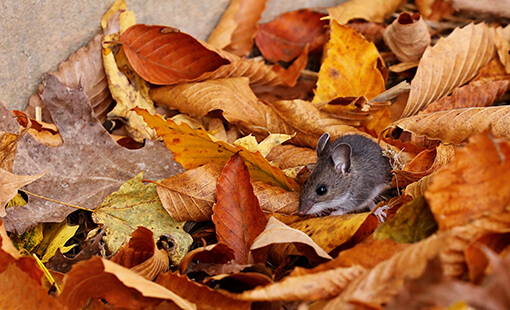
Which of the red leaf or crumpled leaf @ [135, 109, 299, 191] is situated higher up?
the red leaf

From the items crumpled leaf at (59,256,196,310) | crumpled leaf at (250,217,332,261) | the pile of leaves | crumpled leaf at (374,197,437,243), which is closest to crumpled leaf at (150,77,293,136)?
the pile of leaves

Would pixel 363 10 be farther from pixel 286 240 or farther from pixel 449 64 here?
pixel 286 240

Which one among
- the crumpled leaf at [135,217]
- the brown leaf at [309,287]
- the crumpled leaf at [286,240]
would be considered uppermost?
the brown leaf at [309,287]

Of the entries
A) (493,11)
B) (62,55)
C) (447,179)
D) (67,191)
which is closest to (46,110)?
(62,55)

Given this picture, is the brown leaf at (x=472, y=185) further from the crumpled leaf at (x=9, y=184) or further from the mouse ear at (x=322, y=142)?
the crumpled leaf at (x=9, y=184)

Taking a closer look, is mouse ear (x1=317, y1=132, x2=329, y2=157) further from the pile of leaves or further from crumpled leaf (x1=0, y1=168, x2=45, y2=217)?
crumpled leaf (x1=0, y1=168, x2=45, y2=217)

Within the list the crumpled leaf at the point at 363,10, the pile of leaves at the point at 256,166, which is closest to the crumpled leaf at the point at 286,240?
the pile of leaves at the point at 256,166

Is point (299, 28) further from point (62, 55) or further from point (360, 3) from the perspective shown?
point (62, 55)
